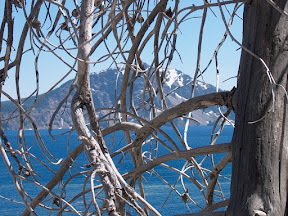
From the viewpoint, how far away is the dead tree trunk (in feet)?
2.93

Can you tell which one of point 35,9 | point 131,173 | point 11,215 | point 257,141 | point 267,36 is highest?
point 35,9

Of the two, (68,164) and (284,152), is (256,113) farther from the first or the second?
(68,164)

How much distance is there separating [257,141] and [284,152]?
0.06 meters

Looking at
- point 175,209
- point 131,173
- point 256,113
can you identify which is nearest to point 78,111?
point 131,173

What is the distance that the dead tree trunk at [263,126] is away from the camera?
893mm

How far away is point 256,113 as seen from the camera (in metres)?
0.93

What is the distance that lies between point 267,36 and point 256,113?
17 centimetres

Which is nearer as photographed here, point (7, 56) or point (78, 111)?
point (78, 111)

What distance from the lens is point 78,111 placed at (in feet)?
3.23

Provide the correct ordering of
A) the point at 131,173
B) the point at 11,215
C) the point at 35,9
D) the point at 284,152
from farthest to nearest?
the point at 11,215 < the point at 35,9 < the point at 131,173 < the point at 284,152

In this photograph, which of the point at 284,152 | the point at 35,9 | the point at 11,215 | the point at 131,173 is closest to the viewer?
the point at 284,152

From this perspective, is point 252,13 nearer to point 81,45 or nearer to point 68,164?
point 81,45

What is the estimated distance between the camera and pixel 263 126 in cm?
91

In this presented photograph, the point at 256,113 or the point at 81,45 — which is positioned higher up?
the point at 81,45
